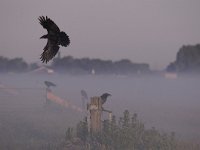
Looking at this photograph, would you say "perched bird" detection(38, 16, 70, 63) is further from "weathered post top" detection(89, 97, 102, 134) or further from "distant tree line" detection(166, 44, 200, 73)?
"distant tree line" detection(166, 44, 200, 73)

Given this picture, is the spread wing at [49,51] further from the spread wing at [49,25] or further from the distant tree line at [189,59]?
the distant tree line at [189,59]

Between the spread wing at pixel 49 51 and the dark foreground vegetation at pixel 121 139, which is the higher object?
the spread wing at pixel 49 51

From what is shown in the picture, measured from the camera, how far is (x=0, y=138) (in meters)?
19.0

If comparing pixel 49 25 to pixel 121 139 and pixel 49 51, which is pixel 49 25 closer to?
pixel 49 51

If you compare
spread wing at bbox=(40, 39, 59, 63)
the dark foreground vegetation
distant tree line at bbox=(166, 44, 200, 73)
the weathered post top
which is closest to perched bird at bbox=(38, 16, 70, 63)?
spread wing at bbox=(40, 39, 59, 63)

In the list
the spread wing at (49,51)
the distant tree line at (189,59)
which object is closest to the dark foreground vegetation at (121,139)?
the spread wing at (49,51)

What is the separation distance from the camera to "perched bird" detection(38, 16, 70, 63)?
34.2 feet

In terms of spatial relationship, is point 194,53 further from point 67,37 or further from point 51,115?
point 67,37

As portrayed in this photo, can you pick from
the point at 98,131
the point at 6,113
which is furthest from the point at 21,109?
the point at 98,131

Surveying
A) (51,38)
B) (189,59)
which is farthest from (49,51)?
(189,59)

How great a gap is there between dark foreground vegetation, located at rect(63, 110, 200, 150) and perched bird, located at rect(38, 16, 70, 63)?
6045 millimetres

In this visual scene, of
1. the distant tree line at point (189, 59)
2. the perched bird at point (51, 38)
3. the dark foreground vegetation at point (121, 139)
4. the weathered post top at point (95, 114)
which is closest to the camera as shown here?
the perched bird at point (51, 38)

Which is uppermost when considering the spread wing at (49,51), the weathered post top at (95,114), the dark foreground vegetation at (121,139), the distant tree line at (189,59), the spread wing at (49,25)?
the distant tree line at (189,59)

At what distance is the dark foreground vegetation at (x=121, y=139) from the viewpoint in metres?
16.0
